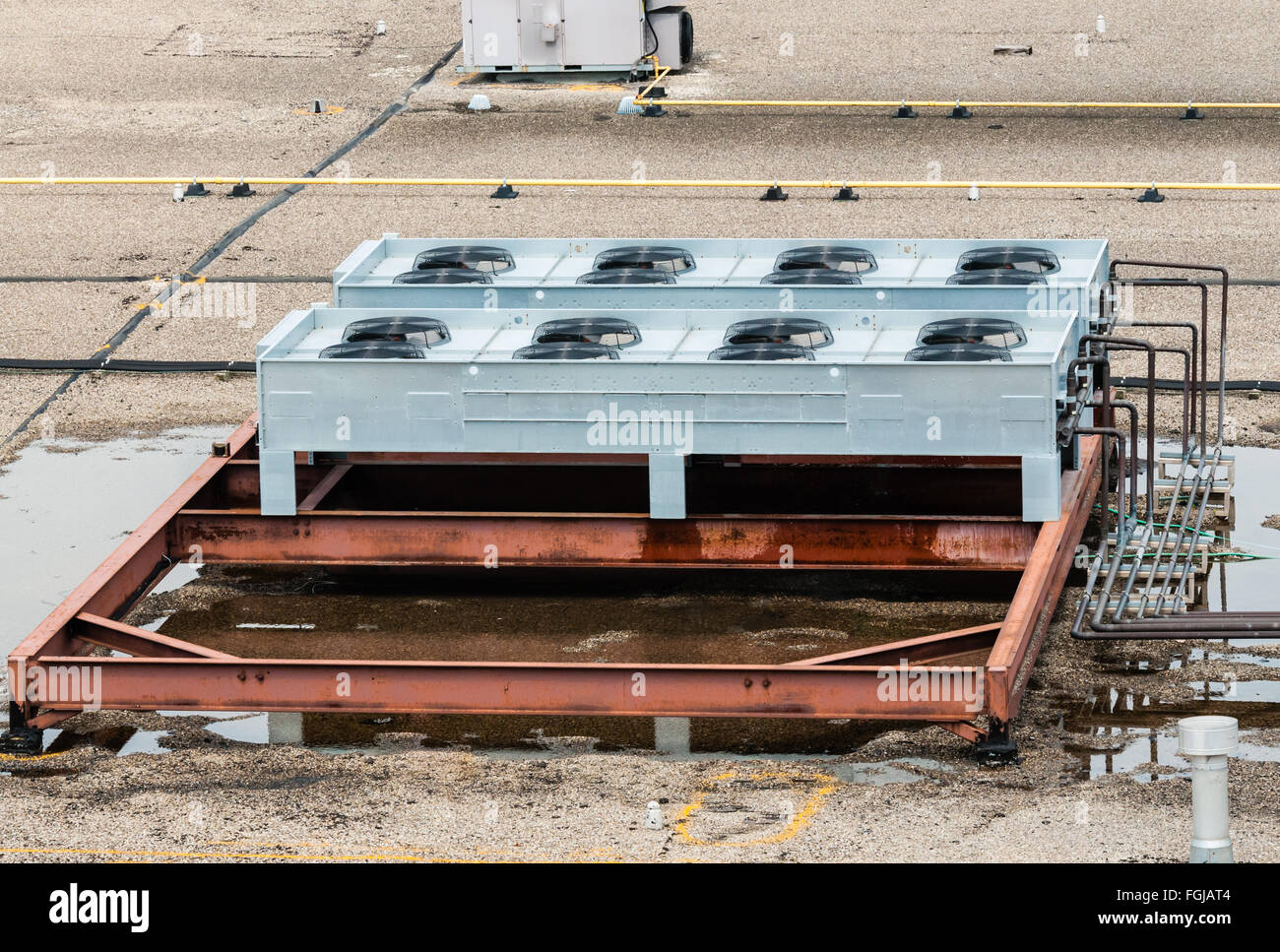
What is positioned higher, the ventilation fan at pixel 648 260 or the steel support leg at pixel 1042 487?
the ventilation fan at pixel 648 260

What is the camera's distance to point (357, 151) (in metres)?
24.9

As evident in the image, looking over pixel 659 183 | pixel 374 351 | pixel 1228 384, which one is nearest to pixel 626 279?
pixel 374 351

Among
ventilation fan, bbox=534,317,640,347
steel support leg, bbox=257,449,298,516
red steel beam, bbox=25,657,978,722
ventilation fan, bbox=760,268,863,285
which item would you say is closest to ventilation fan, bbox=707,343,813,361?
ventilation fan, bbox=534,317,640,347

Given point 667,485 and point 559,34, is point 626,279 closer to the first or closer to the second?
point 667,485

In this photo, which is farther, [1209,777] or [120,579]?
[120,579]

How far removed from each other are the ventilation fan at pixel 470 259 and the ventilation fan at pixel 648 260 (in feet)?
2.30

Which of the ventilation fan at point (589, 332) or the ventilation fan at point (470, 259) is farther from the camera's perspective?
the ventilation fan at point (470, 259)

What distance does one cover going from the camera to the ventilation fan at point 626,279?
47.6 ft

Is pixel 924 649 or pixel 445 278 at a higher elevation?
pixel 445 278

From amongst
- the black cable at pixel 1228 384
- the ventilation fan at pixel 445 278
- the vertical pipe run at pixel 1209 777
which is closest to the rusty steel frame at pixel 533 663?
the ventilation fan at pixel 445 278

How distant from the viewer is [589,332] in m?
13.1

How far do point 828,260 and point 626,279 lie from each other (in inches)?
56.9

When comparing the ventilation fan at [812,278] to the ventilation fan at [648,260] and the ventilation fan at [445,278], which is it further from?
the ventilation fan at [445,278]

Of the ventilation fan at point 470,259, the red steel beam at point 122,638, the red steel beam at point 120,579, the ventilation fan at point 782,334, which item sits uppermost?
the ventilation fan at point 470,259
